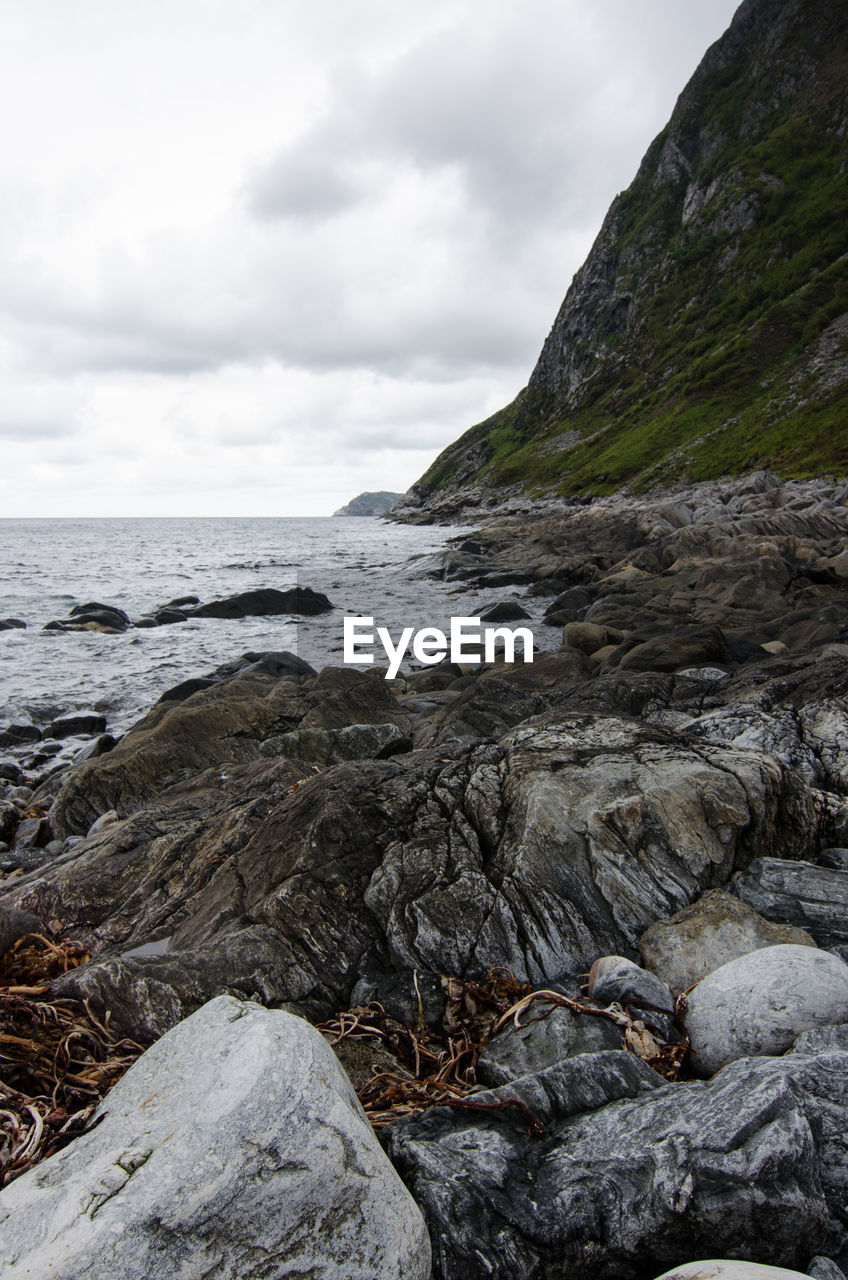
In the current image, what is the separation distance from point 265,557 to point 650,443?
60.4m

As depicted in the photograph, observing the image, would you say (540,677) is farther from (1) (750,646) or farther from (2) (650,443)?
(2) (650,443)

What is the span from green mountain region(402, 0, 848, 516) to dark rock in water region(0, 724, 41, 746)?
63495 millimetres

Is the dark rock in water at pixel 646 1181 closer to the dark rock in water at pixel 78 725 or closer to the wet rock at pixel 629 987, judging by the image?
the wet rock at pixel 629 987

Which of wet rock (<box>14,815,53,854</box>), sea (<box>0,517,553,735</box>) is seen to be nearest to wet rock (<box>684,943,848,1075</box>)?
wet rock (<box>14,815,53,854</box>)

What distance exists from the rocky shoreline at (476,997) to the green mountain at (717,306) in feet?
209

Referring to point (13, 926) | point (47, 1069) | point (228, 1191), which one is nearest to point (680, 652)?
point (13, 926)

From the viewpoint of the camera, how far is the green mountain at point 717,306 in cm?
8706

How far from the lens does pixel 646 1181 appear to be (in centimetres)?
287

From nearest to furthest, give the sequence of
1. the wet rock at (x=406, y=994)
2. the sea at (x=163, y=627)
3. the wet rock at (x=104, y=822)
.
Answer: the wet rock at (x=406, y=994)
the wet rock at (x=104, y=822)
the sea at (x=163, y=627)

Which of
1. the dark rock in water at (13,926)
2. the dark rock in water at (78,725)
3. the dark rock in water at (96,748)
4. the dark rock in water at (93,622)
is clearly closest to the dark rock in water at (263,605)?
the dark rock in water at (93,622)

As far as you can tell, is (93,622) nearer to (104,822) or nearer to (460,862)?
(104,822)

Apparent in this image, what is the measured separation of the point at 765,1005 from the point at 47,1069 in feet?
14.1

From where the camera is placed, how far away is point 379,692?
16.3 metres

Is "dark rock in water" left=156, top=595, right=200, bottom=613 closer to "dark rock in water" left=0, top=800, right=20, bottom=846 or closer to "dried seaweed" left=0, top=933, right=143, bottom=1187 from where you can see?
"dark rock in water" left=0, top=800, right=20, bottom=846
